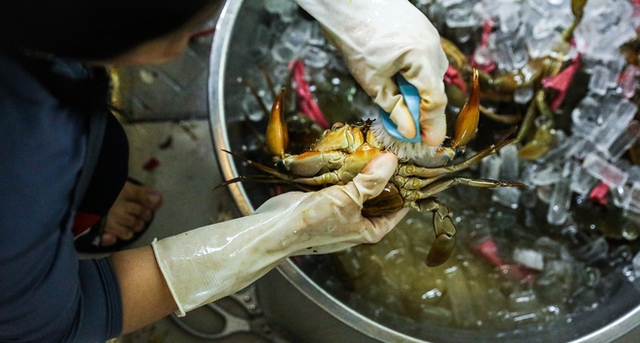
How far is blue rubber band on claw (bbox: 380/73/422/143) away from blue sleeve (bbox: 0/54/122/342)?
657mm

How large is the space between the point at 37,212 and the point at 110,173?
20.9 inches

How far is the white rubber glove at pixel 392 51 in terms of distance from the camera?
1139mm

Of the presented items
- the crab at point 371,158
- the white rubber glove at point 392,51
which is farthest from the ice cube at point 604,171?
the white rubber glove at point 392,51

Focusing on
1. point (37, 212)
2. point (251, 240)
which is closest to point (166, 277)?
point (251, 240)

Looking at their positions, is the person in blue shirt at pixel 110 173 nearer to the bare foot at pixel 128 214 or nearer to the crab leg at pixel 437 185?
the crab leg at pixel 437 185

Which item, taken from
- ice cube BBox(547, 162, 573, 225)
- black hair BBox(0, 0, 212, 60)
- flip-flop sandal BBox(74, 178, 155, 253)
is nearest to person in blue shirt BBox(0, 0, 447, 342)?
black hair BBox(0, 0, 212, 60)

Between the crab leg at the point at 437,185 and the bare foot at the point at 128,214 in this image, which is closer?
the crab leg at the point at 437,185

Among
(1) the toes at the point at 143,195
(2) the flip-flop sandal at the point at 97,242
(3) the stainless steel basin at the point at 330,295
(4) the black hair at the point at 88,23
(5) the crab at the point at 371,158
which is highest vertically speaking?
(4) the black hair at the point at 88,23

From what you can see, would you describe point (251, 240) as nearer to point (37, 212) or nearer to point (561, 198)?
point (37, 212)

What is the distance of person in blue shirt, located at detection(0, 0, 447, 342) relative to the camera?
71 centimetres

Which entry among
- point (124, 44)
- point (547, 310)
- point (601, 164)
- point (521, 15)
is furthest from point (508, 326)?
point (124, 44)

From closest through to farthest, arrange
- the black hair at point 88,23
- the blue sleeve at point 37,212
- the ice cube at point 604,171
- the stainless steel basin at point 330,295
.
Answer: the black hair at point 88,23 → the blue sleeve at point 37,212 → the stainless steel basin at point 330,295 → the ice cube at point 604,171

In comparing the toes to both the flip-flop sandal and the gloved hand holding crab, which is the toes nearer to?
the flip-flop sandal

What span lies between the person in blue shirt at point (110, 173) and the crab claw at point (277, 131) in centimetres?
13
